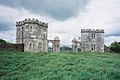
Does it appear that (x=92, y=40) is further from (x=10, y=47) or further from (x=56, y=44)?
(x=10, y=47)

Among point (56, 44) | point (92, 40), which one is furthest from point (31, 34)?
point (92, 40)

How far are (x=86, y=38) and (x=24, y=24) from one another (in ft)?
54.5

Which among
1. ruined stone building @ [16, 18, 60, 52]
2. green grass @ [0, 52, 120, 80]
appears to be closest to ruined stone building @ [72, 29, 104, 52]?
ruined stone building @ [16, 18, 60, 52]

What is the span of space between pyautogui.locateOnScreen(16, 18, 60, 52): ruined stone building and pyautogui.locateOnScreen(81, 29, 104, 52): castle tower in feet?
38.1

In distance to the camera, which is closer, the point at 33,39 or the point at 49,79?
the point at 49,79

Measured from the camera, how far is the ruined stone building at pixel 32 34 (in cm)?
3706

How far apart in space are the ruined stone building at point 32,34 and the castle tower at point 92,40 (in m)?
11.6

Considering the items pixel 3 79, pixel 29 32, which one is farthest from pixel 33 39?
pixel 3 79

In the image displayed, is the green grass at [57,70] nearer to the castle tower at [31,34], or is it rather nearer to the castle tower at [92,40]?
the castle tower at [31,34]

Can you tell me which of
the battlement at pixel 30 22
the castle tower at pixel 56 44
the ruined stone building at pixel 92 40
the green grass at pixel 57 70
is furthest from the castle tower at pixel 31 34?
the green grass at pixel 57 70

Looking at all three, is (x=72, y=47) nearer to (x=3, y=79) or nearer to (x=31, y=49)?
(x=31, y=49)

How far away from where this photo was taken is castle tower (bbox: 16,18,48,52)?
37.1m

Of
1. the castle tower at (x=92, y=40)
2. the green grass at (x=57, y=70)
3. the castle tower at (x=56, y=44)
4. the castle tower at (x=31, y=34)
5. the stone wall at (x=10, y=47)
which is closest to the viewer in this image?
the green grass at (x=57, y=70)

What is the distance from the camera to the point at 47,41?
1644 inches
